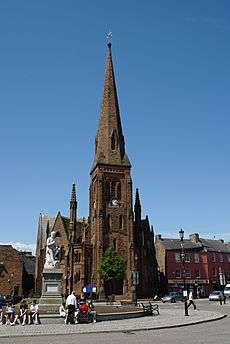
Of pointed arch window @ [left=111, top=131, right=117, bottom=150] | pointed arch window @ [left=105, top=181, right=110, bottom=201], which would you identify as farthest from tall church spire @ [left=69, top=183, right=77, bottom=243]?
pointed arch window @ [left=111, top=131, right=117, bottom=150]

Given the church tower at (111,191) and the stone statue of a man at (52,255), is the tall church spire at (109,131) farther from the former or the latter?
the stone statue of a man at (52,255)

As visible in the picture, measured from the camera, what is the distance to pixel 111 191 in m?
65.4

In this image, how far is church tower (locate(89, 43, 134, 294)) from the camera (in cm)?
6103

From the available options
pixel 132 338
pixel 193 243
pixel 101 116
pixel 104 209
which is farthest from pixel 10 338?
pixel 193 243

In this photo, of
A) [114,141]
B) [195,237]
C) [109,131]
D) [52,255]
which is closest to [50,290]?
[52,255]

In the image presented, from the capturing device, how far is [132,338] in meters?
15.9

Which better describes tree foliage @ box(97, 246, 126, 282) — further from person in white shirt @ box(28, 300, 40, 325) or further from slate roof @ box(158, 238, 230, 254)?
person in white shirt @ box(28, 300, 40, 325)

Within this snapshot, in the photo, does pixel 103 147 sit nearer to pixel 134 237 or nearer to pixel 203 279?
pixel 134 237

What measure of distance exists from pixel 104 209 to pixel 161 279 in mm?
20927

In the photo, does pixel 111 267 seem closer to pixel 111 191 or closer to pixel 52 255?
pixel 111 191

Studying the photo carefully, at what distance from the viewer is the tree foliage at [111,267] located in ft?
183

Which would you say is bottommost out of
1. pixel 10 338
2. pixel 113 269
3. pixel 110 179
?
pixel 10 338

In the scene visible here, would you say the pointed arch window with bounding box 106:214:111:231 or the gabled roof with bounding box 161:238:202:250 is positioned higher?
the pointed arch window with bounding box 106:214:111:231

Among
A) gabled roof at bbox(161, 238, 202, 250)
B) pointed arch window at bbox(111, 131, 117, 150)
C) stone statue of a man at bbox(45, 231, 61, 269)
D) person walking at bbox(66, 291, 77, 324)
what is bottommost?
person walking at bbox(66, 291, 77, 324)
